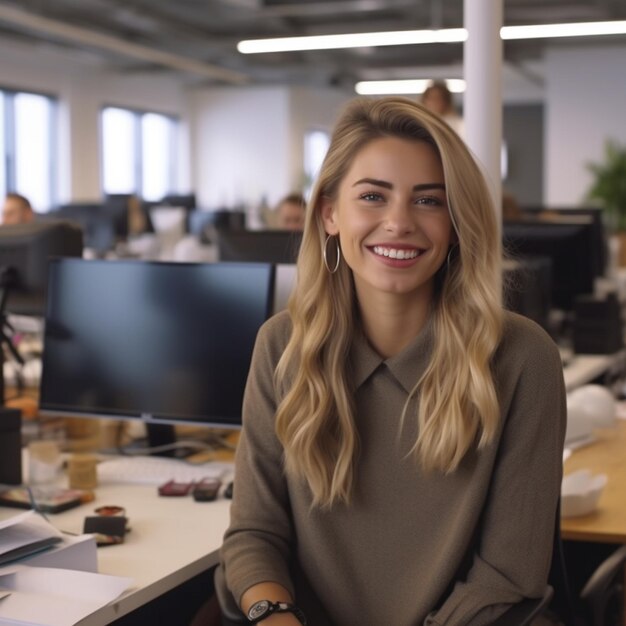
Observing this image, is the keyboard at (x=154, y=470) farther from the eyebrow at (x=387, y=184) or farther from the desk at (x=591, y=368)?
the desk at (x=591, y=368)

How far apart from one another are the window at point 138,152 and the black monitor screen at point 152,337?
1064cm

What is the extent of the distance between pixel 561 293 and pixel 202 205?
37.9 ft

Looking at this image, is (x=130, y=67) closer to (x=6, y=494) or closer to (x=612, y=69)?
(x=612, y=69)

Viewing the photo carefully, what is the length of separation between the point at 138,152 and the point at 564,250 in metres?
10.5

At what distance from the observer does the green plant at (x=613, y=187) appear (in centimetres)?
1129

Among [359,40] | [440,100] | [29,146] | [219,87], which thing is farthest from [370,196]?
[219,87]

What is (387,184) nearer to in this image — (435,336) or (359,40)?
(435,336)

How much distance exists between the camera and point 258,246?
3.21 m

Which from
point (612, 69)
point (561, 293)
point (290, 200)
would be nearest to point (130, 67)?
point (612, 69)

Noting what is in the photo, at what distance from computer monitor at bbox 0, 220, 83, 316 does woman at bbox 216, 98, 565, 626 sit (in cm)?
122

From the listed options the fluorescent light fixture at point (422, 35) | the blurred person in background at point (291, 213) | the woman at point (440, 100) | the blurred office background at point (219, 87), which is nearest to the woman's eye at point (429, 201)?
the woman at point (440, 100)

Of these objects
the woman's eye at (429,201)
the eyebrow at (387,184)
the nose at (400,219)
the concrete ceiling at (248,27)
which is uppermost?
the concrete ceiling at (248,27)

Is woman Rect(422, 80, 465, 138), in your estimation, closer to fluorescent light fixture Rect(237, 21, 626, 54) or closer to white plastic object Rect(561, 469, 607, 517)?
white plastic object Rect(561, 469, 607, 517)

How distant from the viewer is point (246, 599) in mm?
1679
